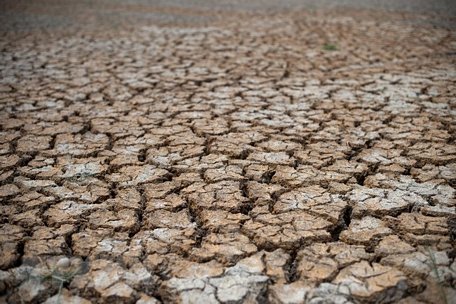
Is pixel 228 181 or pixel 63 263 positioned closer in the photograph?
pixel 63 263

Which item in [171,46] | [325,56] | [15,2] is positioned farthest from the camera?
[15,2]

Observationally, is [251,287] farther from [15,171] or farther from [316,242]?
[15,171]

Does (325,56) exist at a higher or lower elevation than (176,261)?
higher

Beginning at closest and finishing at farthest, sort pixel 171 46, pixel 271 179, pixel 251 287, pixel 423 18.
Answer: pixel 251 287
pixel 271 179
pixel 171 46
pixel 423 18

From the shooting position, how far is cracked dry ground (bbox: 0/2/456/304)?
136 centimetres

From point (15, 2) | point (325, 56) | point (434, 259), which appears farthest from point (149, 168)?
point (15, 2)

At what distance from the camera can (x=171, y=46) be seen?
15.2 ft

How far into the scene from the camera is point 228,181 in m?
1.95

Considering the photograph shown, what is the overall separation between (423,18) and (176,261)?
19.9 ft

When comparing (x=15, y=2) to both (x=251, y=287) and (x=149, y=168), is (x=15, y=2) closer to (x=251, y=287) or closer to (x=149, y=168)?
(x=149, y=168)

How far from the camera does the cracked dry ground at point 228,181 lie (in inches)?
53.4

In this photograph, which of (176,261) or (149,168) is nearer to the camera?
(176,261)

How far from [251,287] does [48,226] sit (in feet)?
2.83

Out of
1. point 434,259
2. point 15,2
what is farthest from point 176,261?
point 15,2
